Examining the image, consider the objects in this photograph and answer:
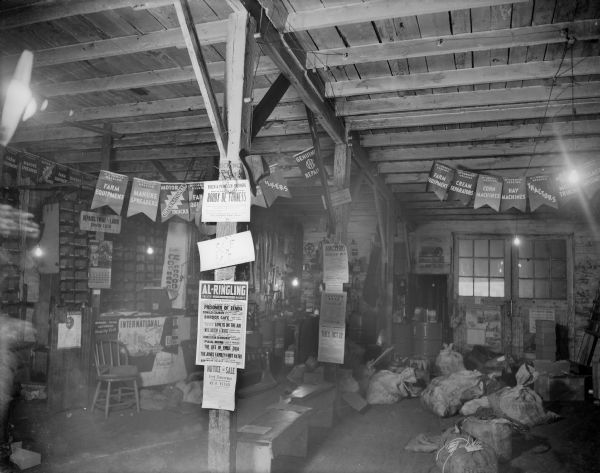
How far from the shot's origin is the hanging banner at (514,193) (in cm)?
721

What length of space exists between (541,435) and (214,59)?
22.3 feet

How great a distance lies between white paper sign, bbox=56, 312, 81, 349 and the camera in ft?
22.9

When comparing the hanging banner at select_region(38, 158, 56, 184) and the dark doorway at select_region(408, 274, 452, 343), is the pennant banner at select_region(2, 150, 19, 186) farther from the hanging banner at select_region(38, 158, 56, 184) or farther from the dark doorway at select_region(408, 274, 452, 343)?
the dark doorway at select_region(408, 274, 452, 343)

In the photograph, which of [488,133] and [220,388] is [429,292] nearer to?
[488,133]

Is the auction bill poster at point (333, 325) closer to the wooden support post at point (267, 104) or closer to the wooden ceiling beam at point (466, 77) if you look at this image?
the wooden ceiling beam at point (466, 77)

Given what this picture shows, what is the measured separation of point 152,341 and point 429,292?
28.6 ft

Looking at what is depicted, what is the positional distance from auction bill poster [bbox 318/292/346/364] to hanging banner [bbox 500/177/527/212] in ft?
10.8

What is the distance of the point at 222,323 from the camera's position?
336 cm

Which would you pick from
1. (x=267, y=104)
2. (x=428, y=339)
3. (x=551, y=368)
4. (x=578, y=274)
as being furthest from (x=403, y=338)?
(x=267, y=104)

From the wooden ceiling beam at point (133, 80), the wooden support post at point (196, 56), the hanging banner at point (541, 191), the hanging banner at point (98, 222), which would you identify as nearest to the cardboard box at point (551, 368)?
the hanging banner at point (541, 191)

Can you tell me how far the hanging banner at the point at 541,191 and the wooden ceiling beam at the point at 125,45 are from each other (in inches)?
221

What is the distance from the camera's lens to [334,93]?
17.6 ft

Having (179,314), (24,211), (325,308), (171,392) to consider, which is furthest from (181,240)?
(325,308)

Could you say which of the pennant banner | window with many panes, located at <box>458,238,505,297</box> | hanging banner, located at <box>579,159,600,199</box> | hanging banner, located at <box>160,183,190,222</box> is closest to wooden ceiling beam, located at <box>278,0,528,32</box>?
hanging banner, located at <box>579,159,600,199</box>
